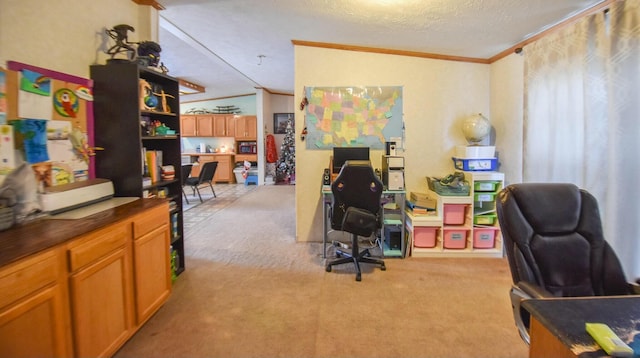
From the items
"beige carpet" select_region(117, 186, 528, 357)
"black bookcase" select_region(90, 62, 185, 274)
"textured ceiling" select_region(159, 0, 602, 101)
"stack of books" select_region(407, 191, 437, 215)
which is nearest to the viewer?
"beige carpet" select_region(117, 186, 528, 357)

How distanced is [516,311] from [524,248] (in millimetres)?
288

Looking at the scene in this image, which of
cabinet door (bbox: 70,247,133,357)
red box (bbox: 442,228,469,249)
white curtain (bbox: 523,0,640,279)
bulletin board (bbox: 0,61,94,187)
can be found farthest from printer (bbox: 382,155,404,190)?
bulletin board (bbox: 0,61,94,187)

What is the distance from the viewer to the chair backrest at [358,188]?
2982mm

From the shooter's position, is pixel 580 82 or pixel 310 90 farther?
pixel 310 90

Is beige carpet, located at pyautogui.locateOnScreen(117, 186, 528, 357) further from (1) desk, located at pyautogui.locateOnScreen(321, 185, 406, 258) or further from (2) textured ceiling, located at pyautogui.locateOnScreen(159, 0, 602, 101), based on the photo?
(2) textured ceiling, located at pyautogui.locateOnScreen(159, 0, 602, 101)

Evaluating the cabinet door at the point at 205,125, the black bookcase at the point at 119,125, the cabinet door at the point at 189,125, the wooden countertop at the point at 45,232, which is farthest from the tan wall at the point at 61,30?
the cabinet door at the point at 189,125

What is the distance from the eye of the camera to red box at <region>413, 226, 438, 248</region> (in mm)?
3662

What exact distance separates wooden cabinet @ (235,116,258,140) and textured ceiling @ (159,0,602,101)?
440 cm

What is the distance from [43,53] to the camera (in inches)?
81.9

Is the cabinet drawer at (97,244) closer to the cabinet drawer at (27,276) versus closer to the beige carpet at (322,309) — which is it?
the cabinet drawer at (27,276)

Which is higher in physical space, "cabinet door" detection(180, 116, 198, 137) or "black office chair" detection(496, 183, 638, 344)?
"cabinet door" detection(180, 116, 198, 137)

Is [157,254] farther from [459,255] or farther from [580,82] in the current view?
[580,82]

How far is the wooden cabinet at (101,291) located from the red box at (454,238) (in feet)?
9.75

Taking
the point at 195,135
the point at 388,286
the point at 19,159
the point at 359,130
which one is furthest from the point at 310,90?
the point at 195,135
